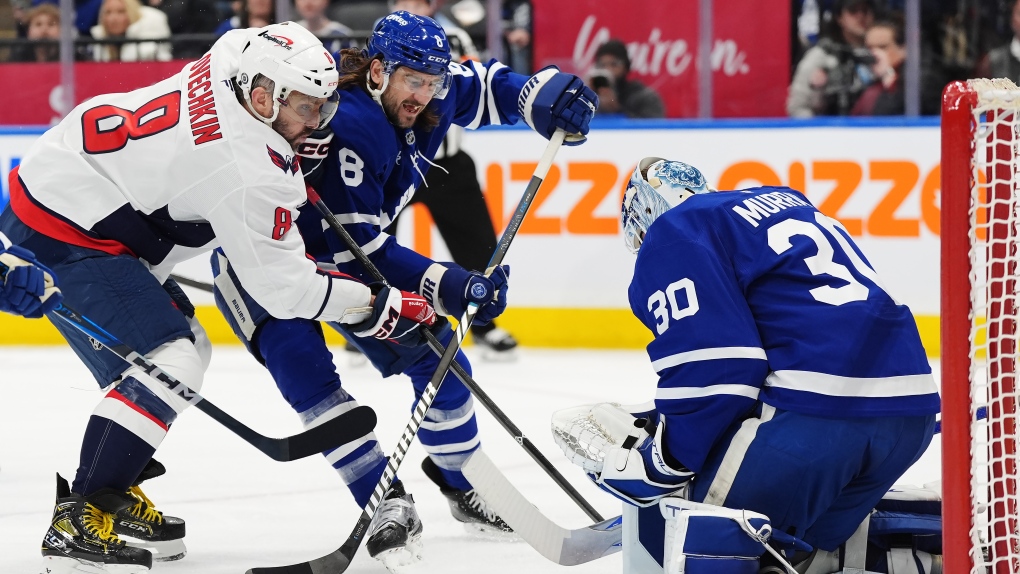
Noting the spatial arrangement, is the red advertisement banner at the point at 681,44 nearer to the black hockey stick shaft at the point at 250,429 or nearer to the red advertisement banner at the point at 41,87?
the red advertisement banner at the point at 41,87

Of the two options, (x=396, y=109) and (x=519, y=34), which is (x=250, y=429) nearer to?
(x=396, y=109)

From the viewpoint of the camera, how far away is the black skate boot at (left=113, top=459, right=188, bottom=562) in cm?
253

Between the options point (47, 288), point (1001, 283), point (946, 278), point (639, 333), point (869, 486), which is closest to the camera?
point (946, 278)

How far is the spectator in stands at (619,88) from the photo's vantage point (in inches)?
208

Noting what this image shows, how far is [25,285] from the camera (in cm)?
221

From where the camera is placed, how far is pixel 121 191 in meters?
2.43

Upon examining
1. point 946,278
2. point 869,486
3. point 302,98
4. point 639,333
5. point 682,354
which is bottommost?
point 639,333

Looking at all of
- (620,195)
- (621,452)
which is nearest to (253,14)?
(620,195)

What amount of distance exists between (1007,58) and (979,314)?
11.4 feet

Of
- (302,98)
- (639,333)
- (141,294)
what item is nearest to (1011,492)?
(302,98)

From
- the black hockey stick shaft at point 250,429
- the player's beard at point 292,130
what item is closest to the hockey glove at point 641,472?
the black hockey stick shaft at point 250,429

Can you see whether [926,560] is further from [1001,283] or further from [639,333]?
[639,333]

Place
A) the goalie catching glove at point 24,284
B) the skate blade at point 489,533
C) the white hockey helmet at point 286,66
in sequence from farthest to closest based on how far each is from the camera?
1. the skate blade at point 489,533
2. the white hockey helmet at point 286,66
3. the goalie catching glove at point 24,284

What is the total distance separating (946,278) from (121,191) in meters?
1.48
